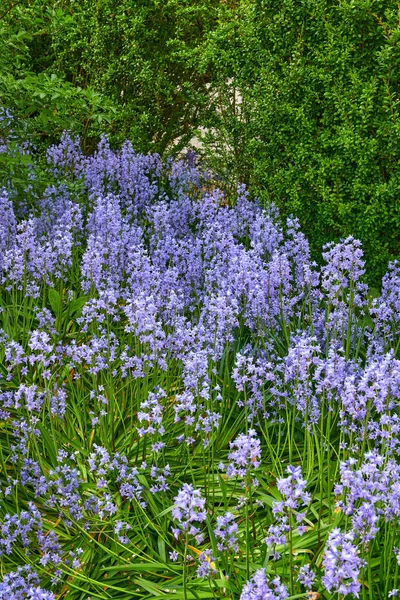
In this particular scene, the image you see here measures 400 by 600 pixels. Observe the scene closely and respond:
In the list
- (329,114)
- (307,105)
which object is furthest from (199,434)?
(307,105)

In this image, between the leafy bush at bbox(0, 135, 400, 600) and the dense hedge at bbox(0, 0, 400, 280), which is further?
the dense hedge at bbox(0, 0, 400, 280)

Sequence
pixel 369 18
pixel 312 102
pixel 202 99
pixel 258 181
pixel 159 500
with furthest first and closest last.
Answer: pixel 202 99
pixel 258 181
pixel 312 102
pixel 369 18
pixel 159 500

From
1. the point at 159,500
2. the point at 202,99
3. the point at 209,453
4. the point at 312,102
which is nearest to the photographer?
the point at 159,500

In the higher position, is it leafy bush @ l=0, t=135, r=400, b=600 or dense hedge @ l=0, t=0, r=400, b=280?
dense hedge @ l=0, t=0, r=400, b=280

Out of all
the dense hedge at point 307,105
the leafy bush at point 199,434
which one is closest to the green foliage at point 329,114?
the dense hedge at point 307,105

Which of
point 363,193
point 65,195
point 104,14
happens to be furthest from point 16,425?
point 104,14

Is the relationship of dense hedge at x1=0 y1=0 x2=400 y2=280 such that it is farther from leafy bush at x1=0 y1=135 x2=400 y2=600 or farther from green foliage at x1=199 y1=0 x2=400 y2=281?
leafy bush at x1=0 y1=135 x2=400 y2=600

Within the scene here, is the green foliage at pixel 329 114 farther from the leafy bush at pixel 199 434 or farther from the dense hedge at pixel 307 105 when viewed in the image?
the leafy bush at pixel 199 434

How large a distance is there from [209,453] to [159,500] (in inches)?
21.6

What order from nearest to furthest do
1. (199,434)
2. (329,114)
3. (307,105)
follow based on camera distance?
(199,434)
(329,114)
(307,105)

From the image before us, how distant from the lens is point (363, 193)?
576 centimetres

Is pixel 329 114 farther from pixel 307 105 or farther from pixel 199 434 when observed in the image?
pixel 199 434

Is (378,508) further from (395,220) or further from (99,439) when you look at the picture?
(395,220)

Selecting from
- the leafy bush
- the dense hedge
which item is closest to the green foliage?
the dense hedge
